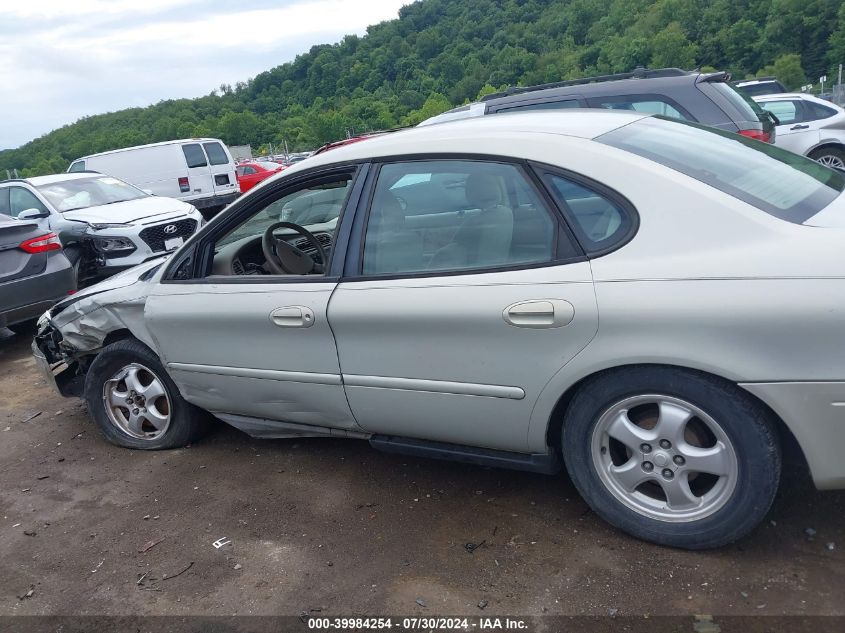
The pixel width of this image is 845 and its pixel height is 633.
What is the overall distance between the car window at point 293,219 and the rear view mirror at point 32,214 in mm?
5568

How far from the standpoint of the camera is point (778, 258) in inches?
89.0

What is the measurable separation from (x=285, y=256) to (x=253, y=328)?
29.2 inches

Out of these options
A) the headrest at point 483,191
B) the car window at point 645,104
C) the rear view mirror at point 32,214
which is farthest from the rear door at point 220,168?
the headrest at point 483,191

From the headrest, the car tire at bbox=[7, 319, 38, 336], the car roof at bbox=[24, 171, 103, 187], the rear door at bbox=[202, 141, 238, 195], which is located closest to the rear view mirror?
the car roof at bbox=[24, 171, 103, 187]

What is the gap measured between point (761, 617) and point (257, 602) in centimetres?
178

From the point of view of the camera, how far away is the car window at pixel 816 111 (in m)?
11.5

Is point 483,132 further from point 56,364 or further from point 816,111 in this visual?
point 816,111

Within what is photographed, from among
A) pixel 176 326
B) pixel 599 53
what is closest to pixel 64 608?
pixel 176 326

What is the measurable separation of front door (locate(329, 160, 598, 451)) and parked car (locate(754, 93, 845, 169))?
10.4 m

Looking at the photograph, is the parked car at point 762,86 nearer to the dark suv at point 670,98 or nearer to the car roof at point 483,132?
Answer: the dark suv at point 670,98

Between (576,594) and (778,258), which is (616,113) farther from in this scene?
(576,594)

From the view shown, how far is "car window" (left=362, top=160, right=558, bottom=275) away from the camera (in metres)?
2.71

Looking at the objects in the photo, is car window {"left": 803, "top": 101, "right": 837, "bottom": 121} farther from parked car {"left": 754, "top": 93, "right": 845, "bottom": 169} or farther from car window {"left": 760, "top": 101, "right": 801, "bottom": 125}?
car window {"left": 760, "top": 101, "right": 801, "bottom": 125}

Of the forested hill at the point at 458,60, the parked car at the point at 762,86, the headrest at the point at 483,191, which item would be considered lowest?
the parked car at the point at 762,86
